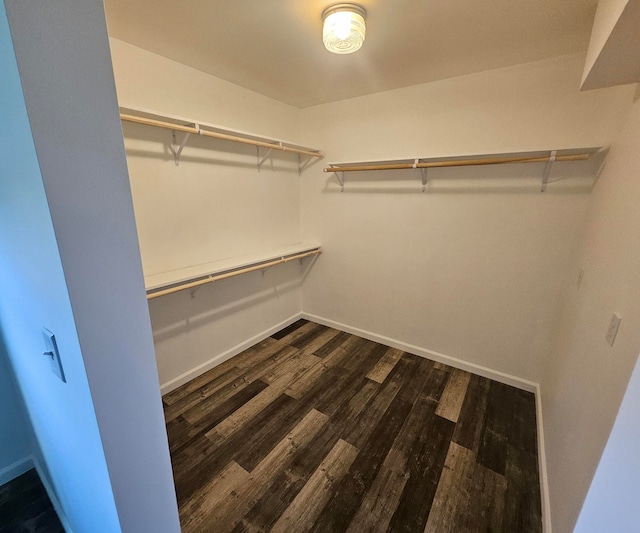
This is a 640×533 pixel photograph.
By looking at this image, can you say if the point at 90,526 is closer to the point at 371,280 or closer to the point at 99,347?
the point at 99,347

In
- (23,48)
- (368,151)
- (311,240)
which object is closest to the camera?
(23,48)

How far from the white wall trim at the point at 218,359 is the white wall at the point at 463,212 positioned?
2.73ft

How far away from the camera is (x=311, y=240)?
323 centimetres

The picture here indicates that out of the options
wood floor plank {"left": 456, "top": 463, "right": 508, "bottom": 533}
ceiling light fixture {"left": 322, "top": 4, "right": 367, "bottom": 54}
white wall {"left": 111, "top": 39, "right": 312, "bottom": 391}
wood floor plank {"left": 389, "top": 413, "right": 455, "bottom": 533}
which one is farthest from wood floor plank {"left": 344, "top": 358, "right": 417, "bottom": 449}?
ceiling light fixture {"left": 322, "top": 4, "right": 367, "bottom": 54}

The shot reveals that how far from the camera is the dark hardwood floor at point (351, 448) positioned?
1.39 metres

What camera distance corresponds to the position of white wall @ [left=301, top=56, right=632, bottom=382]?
1.91 metres

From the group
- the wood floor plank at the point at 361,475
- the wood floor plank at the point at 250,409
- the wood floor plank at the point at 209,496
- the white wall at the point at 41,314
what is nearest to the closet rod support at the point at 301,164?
the wood floor plank at the point at 250,409

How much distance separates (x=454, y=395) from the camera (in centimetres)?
221

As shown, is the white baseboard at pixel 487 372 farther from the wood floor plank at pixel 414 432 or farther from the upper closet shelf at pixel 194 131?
the upper closet shelf at pixel 194 131

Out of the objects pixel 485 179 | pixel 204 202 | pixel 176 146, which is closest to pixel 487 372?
pixel 485 179

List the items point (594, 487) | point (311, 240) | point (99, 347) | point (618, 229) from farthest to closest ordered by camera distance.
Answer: point (311, 240) → point (618, 229) → point (594, 487) → point (99, 347)

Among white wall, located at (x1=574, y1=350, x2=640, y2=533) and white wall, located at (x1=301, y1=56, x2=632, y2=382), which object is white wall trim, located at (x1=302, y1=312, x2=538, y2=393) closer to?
white wall, located at (x1=301, y1=56, x2=632, y2=382)

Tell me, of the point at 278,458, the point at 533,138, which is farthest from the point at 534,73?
the point at 278,458

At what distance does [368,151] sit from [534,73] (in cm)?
126
